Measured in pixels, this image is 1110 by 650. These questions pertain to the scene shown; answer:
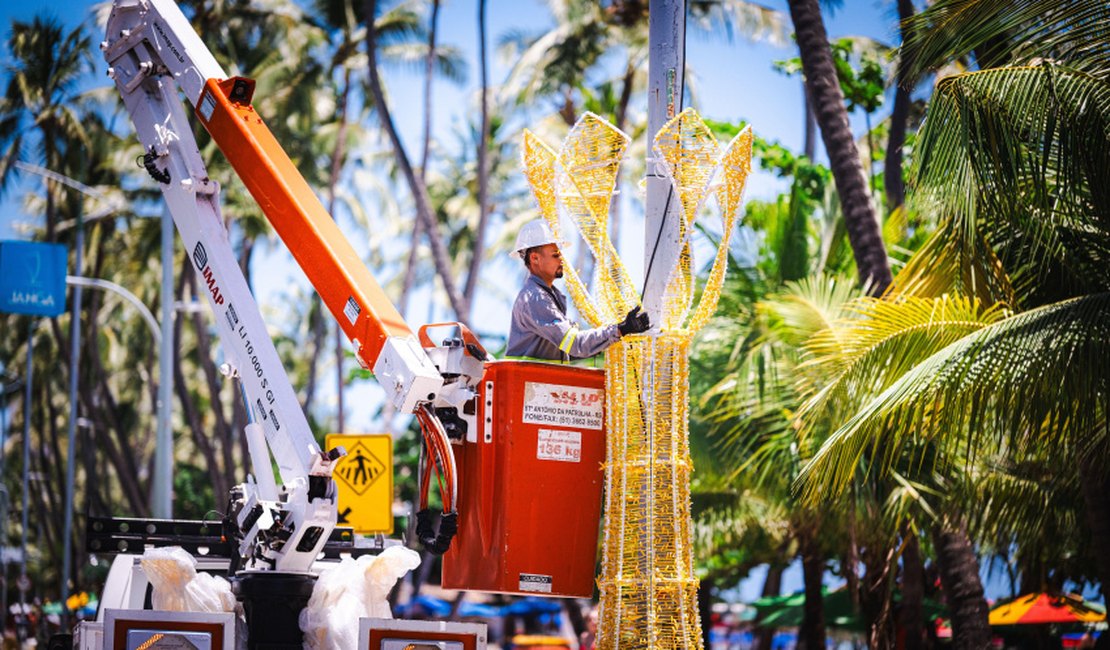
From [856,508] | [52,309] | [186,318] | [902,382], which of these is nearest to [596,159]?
[902,382]

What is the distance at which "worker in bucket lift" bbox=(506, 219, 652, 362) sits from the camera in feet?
29.0

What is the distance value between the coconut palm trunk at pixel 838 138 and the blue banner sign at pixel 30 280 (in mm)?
17158

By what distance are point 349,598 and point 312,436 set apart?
127 centimetres

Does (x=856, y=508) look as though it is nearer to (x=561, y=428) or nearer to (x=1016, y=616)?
(x=561, y=428)

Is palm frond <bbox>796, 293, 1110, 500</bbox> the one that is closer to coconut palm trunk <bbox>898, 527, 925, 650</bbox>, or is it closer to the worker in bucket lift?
the worker in bucket lift

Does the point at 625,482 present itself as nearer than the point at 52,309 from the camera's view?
Yes

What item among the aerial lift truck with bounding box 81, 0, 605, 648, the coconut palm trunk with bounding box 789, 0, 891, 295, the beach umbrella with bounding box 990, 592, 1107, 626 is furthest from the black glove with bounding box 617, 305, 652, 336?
the beach umbrella with bounding box 990, 592, 1107, 626

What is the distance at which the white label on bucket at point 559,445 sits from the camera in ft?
28.6

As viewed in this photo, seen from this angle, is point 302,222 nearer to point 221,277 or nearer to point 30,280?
point 221,277

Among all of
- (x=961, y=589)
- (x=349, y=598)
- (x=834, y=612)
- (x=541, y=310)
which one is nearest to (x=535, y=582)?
(x=349, y=598)

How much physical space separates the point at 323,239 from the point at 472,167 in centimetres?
4218

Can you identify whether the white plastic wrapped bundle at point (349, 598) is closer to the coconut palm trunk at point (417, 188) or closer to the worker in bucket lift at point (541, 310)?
the worker in bucket lift at point (541, 310)

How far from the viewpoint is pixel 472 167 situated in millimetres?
51688

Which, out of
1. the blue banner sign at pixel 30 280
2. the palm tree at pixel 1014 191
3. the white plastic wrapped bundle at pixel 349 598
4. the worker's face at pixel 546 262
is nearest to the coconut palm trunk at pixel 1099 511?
the palm tree at pixel 1014 191
